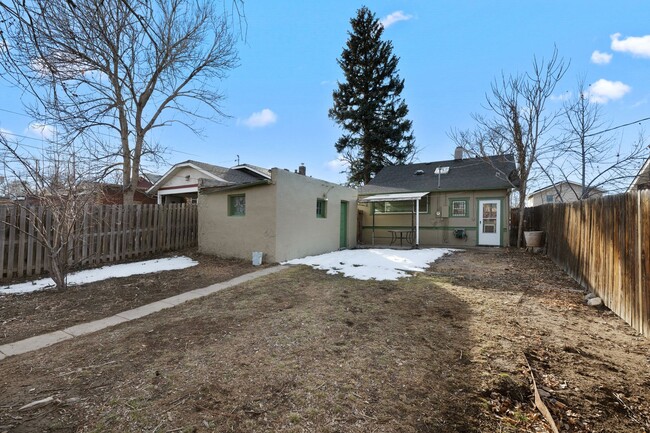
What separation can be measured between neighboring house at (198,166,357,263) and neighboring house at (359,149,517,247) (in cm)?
407

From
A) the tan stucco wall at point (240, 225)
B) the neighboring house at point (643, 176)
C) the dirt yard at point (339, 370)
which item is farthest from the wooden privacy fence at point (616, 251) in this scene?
the neighboring house at point (643, 176)

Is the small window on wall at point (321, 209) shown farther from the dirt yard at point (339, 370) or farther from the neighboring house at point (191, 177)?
the dirt yard at point (339, 370)

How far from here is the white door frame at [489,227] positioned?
13133 millimetres

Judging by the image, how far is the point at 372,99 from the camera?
2259 centimetres

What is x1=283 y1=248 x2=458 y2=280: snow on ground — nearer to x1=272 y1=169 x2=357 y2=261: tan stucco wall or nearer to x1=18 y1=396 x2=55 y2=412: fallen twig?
x1=272 y1=169 x2=357 y2=261: tan stucco wall

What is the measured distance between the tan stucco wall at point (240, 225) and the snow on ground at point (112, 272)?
3.37 ft

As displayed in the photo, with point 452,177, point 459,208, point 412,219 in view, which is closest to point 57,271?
point 412,219

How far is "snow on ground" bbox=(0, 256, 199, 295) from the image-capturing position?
240 inches

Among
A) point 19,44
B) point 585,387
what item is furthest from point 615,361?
point 19,44

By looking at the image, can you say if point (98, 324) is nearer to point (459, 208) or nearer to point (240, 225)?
point (240, 225)

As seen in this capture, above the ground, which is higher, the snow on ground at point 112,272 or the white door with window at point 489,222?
the white door with window at point 489,222

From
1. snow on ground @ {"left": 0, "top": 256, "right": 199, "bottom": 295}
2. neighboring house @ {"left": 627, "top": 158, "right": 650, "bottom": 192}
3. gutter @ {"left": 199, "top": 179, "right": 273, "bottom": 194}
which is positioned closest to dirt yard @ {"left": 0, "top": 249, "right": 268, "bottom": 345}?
snow on ground @ {"left": 0, "top": 256, "right": 199, "bottom": 295}

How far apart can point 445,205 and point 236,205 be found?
9.52 meters

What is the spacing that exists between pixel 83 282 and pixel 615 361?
8.85 m
